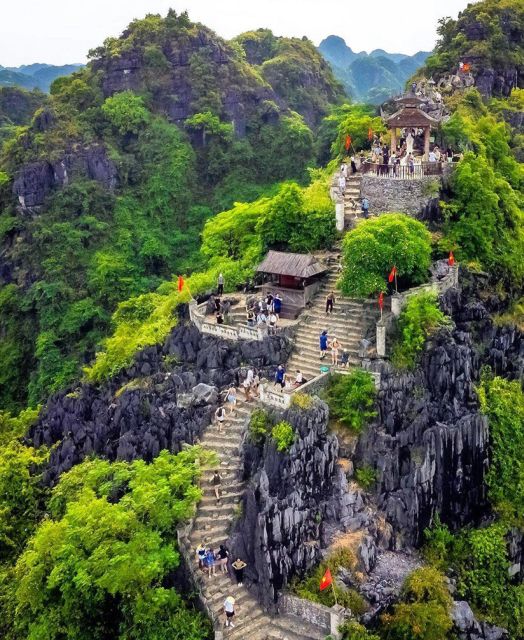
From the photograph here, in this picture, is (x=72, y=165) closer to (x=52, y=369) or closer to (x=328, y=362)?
(x=52, y=369)

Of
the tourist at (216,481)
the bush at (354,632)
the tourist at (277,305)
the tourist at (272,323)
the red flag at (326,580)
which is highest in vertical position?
the tourist at (277,305)

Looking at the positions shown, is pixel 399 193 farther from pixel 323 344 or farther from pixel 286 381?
pixel 286 381

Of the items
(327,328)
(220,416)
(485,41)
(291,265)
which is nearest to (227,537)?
(220,416)

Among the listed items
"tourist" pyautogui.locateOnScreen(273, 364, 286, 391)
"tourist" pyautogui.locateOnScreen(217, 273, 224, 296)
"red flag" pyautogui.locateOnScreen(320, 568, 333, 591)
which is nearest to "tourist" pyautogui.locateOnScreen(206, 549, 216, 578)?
"red flag" pyautogui.locateOnScreen(320, 568, 333, 591)

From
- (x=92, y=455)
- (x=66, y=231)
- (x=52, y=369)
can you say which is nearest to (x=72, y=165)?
(x=66, y=231)

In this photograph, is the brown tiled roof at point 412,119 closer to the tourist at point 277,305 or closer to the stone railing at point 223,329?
the tourist at point 277,305

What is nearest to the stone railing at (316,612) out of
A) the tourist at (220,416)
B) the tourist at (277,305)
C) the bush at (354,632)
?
the bush at (354,632)
